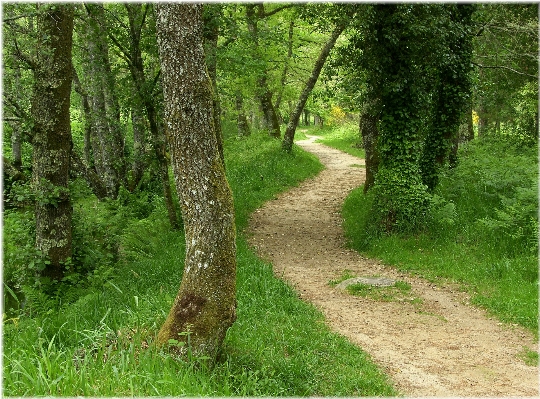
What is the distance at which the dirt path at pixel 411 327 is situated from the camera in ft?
21.0

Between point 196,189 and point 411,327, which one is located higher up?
point 196,189

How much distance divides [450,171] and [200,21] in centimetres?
1134

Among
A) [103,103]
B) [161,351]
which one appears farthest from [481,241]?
[103,103]

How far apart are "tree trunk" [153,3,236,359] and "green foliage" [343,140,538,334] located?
199 inches

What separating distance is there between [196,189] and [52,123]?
4577 millimetres

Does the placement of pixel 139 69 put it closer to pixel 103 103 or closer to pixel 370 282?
pixel 103 103

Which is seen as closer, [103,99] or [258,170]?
[103,99]

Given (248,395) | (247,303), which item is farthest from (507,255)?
(248,395)

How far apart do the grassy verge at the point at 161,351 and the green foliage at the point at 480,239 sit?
308 centimetres

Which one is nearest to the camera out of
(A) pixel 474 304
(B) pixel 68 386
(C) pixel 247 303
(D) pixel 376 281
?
(B) pixel 68 386

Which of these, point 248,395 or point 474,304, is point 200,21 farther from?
point 474,304

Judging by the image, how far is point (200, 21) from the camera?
5488mm

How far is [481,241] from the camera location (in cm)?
1089

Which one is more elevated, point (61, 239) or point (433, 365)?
point (61, 239)
